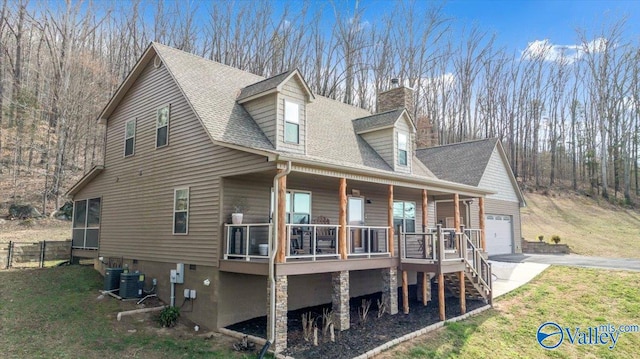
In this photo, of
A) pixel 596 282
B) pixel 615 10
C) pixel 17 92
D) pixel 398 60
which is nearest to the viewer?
pixel 596 282

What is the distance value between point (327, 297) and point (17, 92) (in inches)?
1109

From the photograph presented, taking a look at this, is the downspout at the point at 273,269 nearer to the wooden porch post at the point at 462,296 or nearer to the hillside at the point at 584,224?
the wooden porch post at the point at 462,296

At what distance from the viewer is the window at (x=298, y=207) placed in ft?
40.1

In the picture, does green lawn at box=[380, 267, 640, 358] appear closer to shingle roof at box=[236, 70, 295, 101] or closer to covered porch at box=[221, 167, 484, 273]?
covered porch at box=[221, 167, 484, 273]

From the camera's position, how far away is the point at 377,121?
53.1ft

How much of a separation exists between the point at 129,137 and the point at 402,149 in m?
10.2

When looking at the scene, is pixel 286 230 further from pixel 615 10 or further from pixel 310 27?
pixel 615 10

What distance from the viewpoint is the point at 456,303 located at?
13852 millimetres

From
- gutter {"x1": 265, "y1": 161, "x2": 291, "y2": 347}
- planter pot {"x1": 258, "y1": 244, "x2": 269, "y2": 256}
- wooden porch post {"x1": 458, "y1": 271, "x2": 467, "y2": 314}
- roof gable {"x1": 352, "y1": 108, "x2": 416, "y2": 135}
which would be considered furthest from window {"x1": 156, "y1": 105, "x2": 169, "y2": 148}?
wooden porch post {"x1": 458, "y1": 271, "x2": 467, "y2": 314}

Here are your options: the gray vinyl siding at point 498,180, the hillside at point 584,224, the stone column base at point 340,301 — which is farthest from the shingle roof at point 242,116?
the hillside at point 584,224

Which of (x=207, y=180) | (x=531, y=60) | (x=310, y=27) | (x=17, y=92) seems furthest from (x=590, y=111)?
(x=17, y=92)

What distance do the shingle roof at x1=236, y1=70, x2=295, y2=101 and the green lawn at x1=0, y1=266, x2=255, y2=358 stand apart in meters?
6.88
